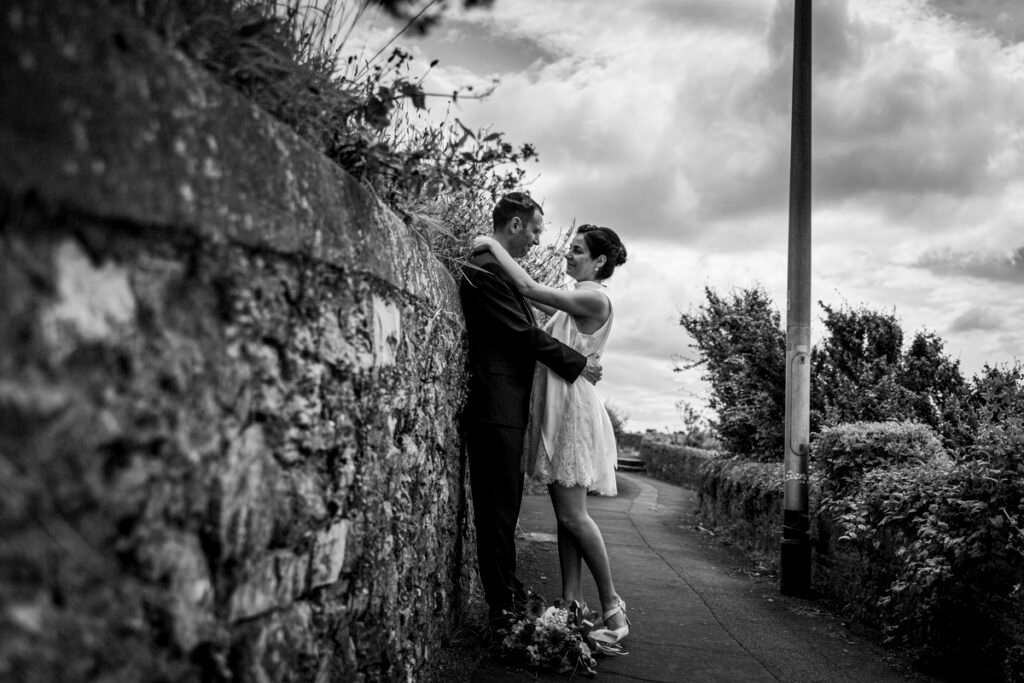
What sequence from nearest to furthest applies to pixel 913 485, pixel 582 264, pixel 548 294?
1. pixel 548 294
2. pixel 582 264
3. pixel 913 485

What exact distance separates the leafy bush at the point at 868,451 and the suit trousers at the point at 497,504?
3489 millimetres

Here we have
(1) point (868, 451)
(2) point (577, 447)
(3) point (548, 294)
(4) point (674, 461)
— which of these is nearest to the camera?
(3) point (548, 294)

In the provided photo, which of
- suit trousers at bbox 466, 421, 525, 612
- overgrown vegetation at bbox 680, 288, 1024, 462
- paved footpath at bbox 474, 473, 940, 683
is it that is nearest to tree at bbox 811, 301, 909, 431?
overgrown vegetation at bbox 680, 288, 1024, 462

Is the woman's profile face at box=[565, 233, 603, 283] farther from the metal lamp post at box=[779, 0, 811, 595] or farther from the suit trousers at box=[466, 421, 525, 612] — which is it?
the metal lamp post at box=[779, 0, 811, 595]

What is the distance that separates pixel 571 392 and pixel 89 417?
3.37m

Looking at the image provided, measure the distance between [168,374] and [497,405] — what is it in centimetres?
272

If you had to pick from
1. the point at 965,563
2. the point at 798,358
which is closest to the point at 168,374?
the point at 965,563

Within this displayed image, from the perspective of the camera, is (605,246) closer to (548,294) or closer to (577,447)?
(548,294)

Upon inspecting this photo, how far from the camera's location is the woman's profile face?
15.7ft

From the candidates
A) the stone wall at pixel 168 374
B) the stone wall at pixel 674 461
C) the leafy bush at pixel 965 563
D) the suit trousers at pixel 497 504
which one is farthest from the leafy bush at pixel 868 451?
the stone wall at pixel 674 461

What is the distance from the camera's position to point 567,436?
4477 mm

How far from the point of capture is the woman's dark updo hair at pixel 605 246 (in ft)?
15.8

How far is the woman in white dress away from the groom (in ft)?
0.77

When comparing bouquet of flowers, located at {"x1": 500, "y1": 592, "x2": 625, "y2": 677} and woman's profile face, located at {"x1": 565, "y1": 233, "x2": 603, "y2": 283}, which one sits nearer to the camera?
bouquet of flowers, located at {"x1": 500, "y1": 592, "x2": 625, "y2": 677}
